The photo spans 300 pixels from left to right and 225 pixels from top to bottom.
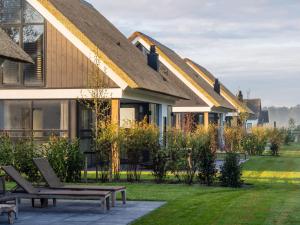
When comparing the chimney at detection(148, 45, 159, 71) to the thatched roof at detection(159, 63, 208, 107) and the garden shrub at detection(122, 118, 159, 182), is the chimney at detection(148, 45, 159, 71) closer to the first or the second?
the thatched roof at detection(159, 63, 208, 107)

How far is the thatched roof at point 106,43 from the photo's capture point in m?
21.6

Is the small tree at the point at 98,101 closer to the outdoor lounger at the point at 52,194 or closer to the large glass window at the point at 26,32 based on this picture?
the large glass window at the point at 26,32

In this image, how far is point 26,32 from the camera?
22812 mm

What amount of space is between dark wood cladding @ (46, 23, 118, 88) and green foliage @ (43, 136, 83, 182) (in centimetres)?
479

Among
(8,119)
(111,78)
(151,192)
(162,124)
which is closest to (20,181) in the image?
(151,192)

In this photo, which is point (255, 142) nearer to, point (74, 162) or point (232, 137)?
point (232, 137)

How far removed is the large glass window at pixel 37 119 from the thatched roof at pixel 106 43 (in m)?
2.58

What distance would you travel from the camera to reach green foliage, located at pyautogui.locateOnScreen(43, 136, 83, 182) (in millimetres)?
17438

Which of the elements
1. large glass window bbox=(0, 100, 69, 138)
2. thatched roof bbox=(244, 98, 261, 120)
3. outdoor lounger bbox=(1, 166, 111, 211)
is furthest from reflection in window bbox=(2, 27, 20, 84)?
thatched roof bbox=(244, 98, 261, 120)

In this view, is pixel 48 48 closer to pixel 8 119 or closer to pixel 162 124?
pixel 8 119

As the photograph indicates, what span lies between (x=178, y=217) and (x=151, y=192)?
4138 mm

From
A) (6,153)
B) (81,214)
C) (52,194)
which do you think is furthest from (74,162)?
(81,214)

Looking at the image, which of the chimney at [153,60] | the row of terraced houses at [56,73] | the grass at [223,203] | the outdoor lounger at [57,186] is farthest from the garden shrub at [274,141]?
the outdoor lounger at [57,186]

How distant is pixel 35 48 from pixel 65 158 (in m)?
6.72
